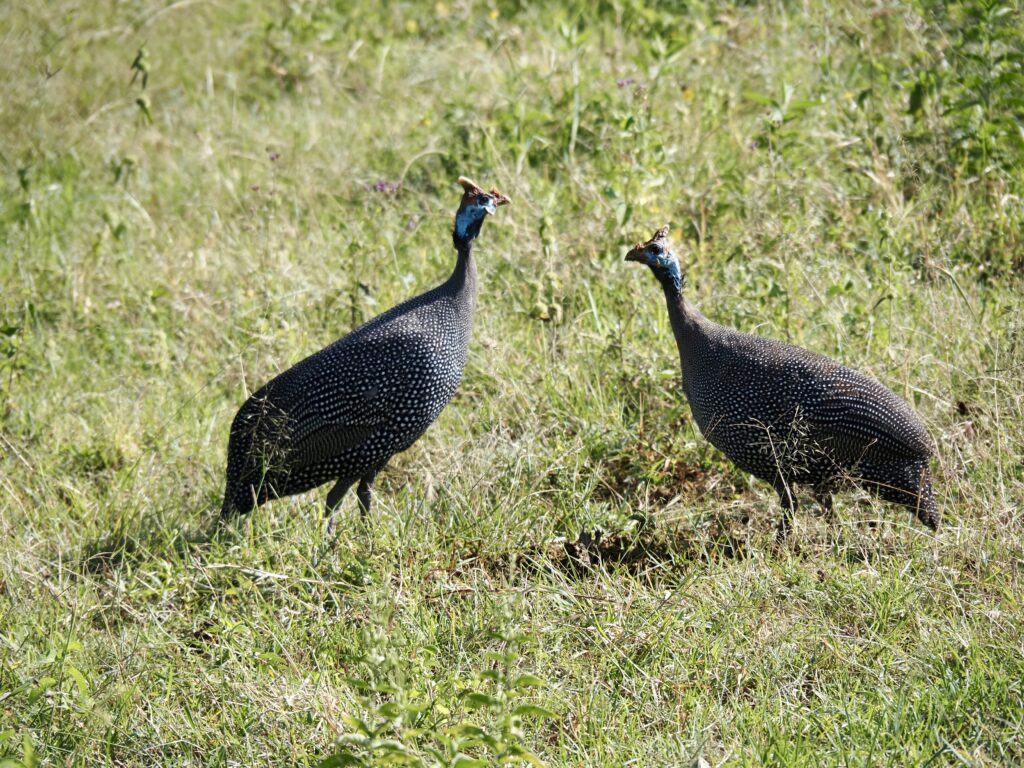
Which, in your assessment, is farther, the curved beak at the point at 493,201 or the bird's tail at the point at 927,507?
the curved beak at the point at 493,201

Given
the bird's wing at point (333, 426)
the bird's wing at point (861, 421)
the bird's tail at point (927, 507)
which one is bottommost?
the bird's tail at point (927, 507)

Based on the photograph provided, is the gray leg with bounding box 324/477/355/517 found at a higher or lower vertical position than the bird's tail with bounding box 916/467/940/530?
lower

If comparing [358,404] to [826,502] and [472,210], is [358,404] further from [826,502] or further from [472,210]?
[826,502]

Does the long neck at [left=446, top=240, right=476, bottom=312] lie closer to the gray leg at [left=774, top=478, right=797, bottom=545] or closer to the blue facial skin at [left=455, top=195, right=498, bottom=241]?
the blue facial skin at [left=455, top=195, right=498, bottom=241]

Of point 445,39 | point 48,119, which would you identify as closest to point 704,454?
point 445,39

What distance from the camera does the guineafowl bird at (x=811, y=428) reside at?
160 inches

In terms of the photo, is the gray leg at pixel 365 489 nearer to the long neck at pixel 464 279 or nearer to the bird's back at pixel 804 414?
the long neck at pixel 464 279

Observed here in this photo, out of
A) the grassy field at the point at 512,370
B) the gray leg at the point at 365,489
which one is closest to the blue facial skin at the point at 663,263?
the grassy field at the point at 512,370

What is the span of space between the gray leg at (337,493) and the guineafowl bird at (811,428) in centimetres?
136

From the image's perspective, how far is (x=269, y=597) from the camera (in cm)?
404

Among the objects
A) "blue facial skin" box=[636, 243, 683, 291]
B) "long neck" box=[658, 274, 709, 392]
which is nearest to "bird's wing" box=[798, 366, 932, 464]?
"long neck" box=[658, 274, 709, 392]

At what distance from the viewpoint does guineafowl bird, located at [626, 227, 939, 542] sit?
4.06m

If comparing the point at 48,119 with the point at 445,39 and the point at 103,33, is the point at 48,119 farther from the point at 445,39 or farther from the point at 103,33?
the point at 445,39

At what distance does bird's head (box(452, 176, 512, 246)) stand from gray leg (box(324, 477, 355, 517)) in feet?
3.32
